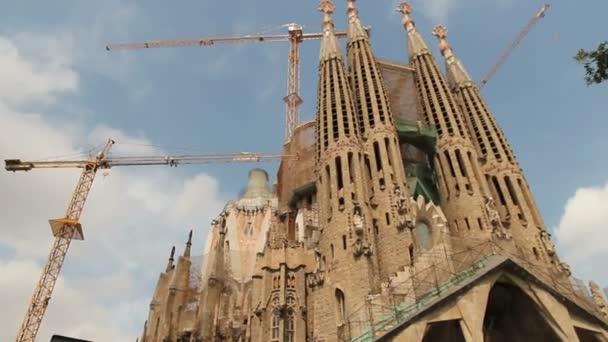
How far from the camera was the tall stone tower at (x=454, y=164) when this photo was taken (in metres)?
29.0

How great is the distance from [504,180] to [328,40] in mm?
17203

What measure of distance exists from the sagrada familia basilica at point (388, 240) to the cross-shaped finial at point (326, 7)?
229 mm

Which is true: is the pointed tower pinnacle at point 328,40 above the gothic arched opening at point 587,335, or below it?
above

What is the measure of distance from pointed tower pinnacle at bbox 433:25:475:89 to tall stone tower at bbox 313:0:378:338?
10624mm

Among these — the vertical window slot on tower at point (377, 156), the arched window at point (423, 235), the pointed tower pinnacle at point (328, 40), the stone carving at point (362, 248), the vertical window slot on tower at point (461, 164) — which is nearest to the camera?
the stone carving at point (362, 248)

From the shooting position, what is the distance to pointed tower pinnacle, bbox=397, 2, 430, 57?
42.7 meters

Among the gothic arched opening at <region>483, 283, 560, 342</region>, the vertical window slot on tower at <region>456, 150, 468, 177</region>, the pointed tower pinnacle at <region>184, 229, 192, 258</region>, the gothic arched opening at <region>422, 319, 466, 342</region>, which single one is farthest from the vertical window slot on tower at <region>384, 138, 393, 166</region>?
the pointed tower pinnacle at <region>184, 229, 192, 258</region>

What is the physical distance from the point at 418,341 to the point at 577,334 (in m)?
8.69

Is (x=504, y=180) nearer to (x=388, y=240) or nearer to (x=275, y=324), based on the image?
(x=388, y=240)

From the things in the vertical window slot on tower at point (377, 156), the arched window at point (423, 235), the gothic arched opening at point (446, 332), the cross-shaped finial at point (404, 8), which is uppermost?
the cross-shaped finial at point (404, 8)

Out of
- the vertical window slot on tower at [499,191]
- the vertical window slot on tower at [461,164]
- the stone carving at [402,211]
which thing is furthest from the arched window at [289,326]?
the vertical window slot on tower at [499,191]

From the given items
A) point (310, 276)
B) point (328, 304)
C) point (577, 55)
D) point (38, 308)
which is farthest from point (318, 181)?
point (38, 308)

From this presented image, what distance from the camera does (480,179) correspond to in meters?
31.4

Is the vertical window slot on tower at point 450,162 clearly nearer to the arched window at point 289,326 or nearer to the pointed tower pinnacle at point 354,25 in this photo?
the pointed tower pinnacle at point 354,25
